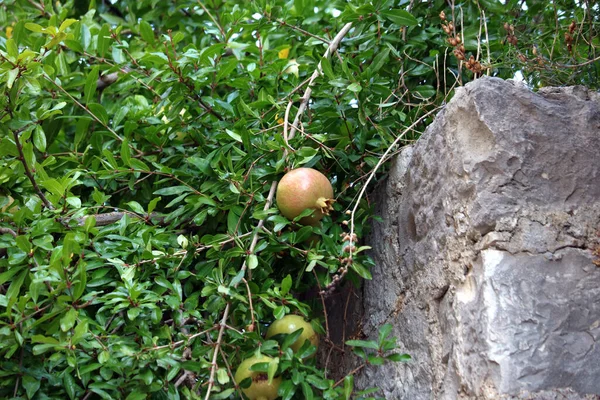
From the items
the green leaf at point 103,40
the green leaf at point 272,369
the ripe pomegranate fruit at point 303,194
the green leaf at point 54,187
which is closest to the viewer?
the green leaf at point 272,369

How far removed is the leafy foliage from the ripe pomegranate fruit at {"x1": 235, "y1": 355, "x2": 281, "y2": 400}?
0.03m

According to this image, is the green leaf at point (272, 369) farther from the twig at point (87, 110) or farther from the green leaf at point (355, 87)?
the twig at point (87, 110)

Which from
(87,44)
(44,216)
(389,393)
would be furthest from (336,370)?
Result: (87,44)

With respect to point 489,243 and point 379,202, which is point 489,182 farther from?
point 379,202

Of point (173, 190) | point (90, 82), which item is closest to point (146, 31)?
point (90, 82)

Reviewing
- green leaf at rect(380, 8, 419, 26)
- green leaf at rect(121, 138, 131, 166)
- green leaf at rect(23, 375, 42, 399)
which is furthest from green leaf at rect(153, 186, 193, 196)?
green leaf at rect(380, 8, 419, 26)

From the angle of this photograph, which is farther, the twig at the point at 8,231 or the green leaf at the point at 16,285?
the twig at the point at 8,231

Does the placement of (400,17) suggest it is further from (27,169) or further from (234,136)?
(27,169)

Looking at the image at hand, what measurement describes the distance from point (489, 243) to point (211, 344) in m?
0.64

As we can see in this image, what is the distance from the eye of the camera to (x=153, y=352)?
146cm

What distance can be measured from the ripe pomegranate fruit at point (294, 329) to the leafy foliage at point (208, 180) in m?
0.02

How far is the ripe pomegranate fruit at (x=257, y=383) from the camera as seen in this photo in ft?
4.83

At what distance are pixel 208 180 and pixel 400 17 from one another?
69 centimetres

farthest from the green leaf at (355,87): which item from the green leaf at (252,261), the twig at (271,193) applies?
the green leaf at (252,261)
